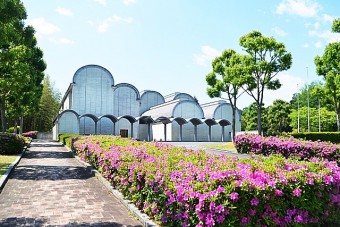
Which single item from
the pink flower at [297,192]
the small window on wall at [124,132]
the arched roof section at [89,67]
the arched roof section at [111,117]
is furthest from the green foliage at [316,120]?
the pink flower at [297,192]

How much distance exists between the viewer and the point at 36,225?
5.80 meters

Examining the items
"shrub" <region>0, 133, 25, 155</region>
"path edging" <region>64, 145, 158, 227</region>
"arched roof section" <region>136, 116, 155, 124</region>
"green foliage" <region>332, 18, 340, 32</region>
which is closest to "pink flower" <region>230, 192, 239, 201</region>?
"path edging" <region>64, 145, 158, 227</region>

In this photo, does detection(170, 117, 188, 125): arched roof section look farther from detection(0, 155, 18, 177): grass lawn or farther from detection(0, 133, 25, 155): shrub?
detection(0, 155, 18, 177): grass lawn

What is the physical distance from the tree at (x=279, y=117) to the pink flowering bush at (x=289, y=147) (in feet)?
142

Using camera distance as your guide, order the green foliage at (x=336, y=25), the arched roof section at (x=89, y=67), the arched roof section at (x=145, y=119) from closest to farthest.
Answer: the green foliage at (x=336, y=25)
the arched roof section at (x=89, y=67)
the arched roof section at (x=145, y=119)

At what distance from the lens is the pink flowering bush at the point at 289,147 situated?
14.0 meters

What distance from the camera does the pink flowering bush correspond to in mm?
14039

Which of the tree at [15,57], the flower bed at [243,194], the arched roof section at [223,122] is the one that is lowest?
the flower bed at [243,194]

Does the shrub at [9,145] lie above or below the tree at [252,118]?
below

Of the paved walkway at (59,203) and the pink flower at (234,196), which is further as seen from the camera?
the paved walkway at (59,203)

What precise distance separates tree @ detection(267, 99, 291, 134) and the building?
14.3 metres

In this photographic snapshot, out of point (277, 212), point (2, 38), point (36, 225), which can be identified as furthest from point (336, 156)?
point (2, 38)

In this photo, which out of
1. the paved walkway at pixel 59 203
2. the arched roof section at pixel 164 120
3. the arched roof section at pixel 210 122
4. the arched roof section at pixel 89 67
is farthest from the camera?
the arched roof section at pixel 210 122

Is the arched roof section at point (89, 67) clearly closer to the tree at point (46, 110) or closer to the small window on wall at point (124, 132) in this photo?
the small window on wall at point (124, 132)
